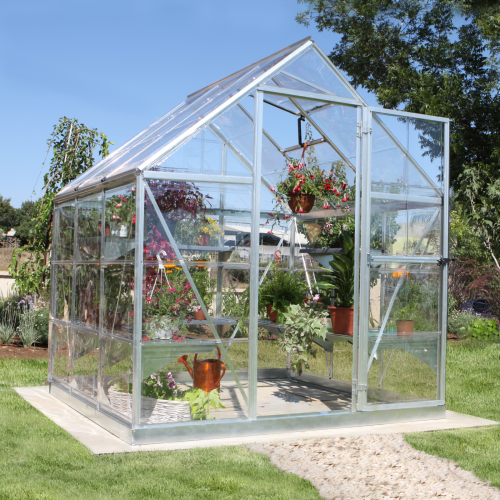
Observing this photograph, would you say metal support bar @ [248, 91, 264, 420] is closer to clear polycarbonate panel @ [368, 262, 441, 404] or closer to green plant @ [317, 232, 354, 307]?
clear polycarbonate panel @ [368, 262, 441, 404]

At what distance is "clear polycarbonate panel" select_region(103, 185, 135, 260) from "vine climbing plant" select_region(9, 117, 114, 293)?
4.80m

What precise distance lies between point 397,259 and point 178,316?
2036 millimetres

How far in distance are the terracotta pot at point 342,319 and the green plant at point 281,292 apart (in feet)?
2.10

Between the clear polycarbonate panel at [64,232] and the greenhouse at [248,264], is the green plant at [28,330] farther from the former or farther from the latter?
the clear polycarbonate panel at [64,232]

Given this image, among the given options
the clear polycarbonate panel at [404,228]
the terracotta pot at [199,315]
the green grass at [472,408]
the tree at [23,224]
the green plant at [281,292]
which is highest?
the tree at [23,224]

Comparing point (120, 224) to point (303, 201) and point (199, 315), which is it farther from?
point (303, 201)

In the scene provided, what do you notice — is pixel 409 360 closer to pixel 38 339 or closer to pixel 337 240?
pixel 337 240

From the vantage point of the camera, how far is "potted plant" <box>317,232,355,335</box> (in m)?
6.11

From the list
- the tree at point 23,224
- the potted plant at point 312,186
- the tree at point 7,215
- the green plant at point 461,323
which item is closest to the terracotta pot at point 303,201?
the potted plant at point 312,186

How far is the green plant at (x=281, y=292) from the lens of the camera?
22.3ft

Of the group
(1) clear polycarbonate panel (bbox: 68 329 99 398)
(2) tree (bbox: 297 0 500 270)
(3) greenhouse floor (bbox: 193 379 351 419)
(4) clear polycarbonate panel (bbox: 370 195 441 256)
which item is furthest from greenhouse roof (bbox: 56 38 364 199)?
(2) tree (bbox: 297 0 500 270)

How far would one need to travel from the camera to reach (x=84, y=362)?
19.7 feet

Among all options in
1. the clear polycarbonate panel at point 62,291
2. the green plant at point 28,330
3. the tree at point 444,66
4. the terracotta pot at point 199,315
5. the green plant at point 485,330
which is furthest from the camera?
the tree at point 444,66

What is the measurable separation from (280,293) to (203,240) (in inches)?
74.2
